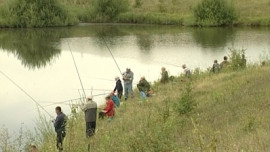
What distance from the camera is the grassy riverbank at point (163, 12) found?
178 feet

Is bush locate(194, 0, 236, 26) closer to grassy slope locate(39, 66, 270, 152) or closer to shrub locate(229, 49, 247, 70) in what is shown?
shrub locate(229, 49, 247, 70)

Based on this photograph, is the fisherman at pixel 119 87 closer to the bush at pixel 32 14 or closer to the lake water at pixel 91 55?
the lake water at pixel 91 55

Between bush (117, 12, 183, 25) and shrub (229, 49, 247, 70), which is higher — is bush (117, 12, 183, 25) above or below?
above

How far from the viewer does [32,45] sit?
41531 millimetres

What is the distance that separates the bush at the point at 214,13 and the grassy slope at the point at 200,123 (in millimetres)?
35344

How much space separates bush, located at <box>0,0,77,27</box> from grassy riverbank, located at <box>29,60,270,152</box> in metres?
40.6

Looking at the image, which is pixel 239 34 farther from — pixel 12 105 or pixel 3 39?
pixel 12 105

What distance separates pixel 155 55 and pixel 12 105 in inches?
593

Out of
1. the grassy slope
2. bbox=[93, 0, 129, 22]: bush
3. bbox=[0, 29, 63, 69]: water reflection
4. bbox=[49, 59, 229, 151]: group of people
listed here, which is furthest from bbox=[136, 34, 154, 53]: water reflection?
the grassy slope

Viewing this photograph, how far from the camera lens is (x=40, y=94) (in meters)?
23.0

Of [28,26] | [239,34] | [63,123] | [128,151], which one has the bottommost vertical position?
[128,151]

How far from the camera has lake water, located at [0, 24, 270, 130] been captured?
22.5 metres

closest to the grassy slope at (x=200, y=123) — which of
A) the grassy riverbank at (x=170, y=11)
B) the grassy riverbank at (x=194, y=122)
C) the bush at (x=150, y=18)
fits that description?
the grassy riverbank at (x=194, y=122)

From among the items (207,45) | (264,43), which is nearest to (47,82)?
(207,45)
